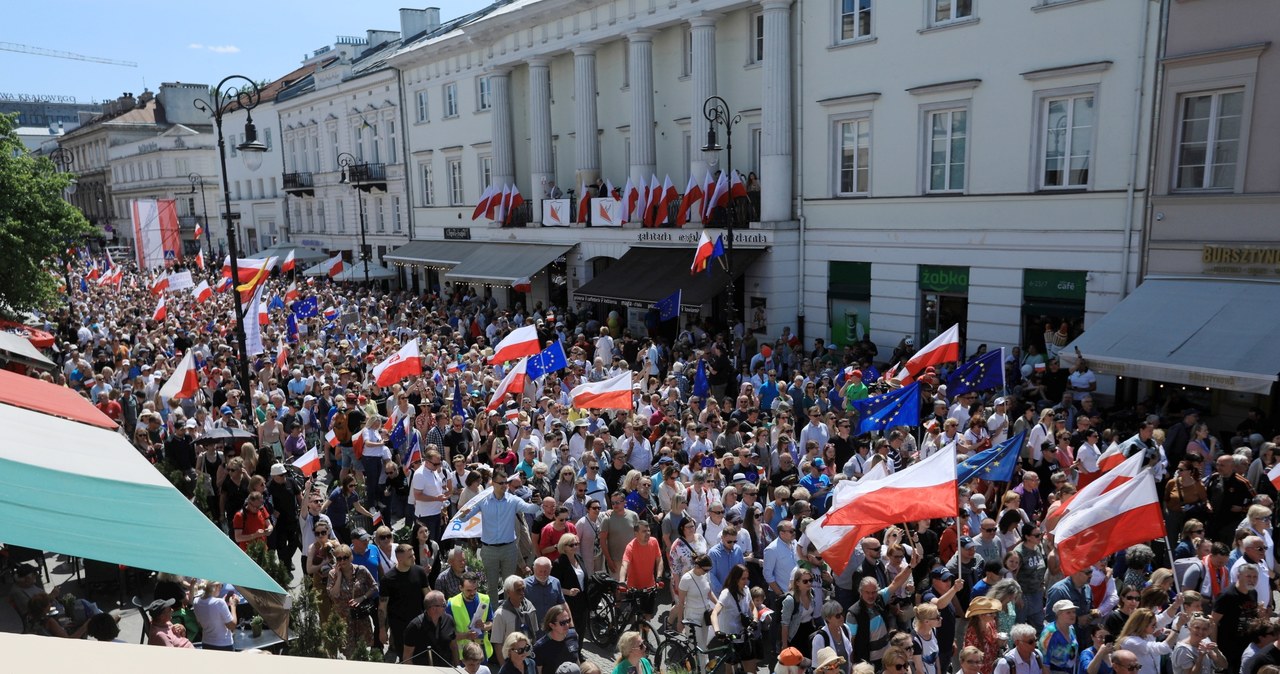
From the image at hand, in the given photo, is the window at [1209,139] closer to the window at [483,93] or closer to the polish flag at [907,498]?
the polish flag at [907,498]

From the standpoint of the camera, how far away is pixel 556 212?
3231 cm

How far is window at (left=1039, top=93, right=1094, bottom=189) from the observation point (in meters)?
18.3

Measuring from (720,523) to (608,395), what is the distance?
501cm

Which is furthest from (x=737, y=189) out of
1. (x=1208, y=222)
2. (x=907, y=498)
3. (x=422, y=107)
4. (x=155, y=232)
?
(x=155, y=232)

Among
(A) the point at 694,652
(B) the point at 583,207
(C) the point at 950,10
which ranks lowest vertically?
(A) the point at 694,652

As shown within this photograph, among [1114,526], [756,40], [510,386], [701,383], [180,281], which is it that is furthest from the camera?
[180,281]

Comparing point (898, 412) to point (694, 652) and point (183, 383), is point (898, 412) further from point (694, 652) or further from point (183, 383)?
point (183, 383)

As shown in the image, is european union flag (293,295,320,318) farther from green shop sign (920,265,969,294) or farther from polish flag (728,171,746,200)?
green shop sign (920,265,969,294)

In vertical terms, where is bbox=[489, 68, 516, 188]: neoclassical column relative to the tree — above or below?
above

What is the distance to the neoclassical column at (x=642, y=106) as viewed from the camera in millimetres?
28375

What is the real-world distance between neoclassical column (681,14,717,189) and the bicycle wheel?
63.9 ft

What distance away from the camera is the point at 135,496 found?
524 cm

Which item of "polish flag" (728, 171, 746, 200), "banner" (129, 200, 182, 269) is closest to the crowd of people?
"polish flag" (728, 171, 746, 200)

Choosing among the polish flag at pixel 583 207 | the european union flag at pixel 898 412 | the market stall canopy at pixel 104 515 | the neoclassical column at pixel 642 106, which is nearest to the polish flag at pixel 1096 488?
the european union flag at pixel 898 412
